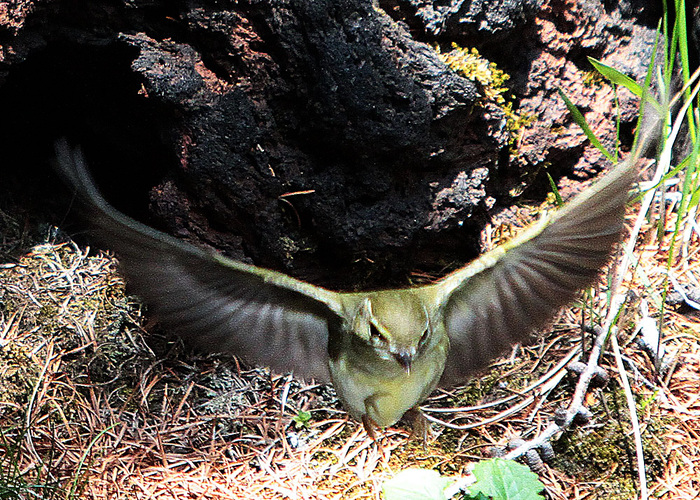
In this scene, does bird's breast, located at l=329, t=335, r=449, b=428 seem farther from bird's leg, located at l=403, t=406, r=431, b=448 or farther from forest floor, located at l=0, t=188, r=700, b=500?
forest floor, located at l=0, t=188, r=700, b=500

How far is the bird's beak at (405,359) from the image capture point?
5.90 feet

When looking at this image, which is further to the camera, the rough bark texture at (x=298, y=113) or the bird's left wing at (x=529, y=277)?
the rough bark texture at (x=298, y=113)

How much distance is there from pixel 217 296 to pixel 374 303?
1.63ft

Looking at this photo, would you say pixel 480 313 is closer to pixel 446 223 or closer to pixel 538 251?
pixel 538 251

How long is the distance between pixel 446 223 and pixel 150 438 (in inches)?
55.9

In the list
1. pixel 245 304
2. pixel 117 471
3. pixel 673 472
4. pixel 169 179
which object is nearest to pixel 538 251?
pixel 245 304

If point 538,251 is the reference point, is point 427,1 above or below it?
above

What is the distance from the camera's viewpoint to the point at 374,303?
1.90 m

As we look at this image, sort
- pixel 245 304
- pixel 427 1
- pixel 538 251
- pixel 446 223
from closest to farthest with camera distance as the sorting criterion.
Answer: pixel 538 251
pixel 245 304
pixel 427 1
pixel 446 223

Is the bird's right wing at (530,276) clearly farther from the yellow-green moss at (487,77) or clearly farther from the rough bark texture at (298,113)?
the yellow-green moss at (487,77)

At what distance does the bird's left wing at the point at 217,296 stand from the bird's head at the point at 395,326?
14 centimetres

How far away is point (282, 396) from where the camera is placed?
2.68 meters

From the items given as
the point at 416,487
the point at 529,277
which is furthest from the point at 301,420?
the point at 529,277

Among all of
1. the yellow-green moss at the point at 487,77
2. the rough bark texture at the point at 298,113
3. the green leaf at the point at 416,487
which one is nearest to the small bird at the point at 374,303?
the green leaf at the point at 416,487
